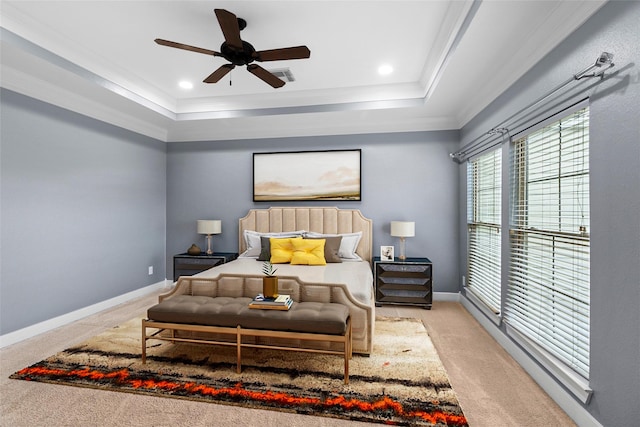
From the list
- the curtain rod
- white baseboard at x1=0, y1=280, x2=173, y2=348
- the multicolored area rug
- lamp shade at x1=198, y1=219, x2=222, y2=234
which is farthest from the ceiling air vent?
white baseboard at x1=0, y1=280, x2=173, y2=348

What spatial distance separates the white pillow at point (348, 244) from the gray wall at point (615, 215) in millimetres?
2797

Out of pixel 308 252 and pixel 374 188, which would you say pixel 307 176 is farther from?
pixel 308 252

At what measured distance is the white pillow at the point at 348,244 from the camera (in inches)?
169

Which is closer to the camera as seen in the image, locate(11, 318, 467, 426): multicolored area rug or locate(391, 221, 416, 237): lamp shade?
locate(11, 318, 467, 426): multicolored area rug

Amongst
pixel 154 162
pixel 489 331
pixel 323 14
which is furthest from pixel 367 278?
pixel 154 162

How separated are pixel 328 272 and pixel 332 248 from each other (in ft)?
2.30

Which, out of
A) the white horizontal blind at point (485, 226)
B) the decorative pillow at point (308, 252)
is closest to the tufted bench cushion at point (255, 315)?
the decorative pillow at point (308, 252)

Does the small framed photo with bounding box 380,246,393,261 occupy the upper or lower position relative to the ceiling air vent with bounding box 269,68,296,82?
lower

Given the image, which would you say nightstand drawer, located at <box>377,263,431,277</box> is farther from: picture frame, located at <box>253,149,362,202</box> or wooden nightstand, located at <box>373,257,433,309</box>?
picture frame, located at <box>253,149,362,202</box>

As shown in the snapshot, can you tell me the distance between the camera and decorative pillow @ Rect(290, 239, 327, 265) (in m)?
3.89

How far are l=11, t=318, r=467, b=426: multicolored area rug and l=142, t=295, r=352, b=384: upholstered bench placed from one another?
0.17 metres

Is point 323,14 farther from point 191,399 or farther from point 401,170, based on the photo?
point 191,399

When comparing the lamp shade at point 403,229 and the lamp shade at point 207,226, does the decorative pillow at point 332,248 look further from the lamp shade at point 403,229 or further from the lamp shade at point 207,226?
the lamp shade at point 207,226

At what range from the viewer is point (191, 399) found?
2076 millimetres
